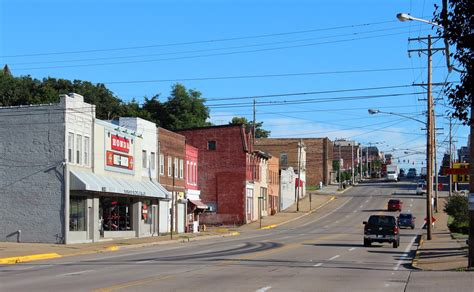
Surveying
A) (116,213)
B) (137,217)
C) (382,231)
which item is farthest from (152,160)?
(382,231)

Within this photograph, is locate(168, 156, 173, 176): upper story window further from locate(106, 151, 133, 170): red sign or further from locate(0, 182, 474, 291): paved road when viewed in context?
locate(0, 182, 474, 291): paved road

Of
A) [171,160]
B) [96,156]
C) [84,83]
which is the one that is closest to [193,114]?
[84,83]

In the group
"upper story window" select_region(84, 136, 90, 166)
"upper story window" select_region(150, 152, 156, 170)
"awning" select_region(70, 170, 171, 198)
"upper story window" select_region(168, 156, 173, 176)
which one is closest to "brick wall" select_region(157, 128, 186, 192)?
"upper story window" select_region(168, 156, 173, 176)

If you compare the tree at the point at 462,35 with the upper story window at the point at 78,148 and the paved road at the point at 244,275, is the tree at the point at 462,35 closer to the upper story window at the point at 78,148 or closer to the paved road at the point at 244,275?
the paved road at the point at 244,275

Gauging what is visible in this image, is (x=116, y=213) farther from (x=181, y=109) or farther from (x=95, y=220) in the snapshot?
(x=181, y=109)

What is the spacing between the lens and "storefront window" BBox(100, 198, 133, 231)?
151ft

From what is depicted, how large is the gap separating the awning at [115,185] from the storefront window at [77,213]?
115 centimetres

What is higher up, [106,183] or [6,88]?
[6,88]

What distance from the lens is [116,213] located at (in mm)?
47844

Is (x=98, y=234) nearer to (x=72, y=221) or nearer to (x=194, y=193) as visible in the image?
(x=72, y=221)

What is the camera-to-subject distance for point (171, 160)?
196ft

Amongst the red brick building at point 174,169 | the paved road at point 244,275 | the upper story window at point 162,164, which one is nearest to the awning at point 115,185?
the upper story window at point 162,164

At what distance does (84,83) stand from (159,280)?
3030 inches

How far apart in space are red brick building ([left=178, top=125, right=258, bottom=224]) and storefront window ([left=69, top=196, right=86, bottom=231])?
36552 mm
